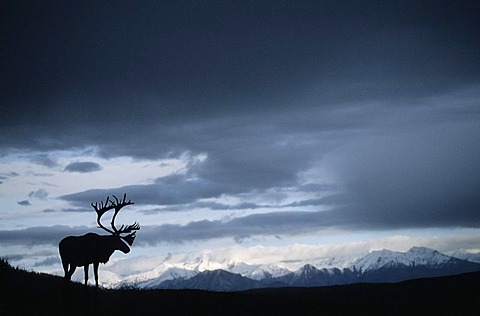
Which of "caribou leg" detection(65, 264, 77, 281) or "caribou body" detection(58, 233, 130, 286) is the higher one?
"caribou body" detection(58, 233, 130, 286)

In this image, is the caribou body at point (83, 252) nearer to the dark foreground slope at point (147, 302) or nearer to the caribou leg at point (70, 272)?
the caribou leg at point (70, 272)

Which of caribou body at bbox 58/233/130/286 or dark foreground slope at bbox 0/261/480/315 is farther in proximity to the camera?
caribou body at bbox 58/233/130/286

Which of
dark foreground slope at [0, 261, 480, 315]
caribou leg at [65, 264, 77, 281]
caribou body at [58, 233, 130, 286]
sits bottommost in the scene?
dark foreground slope at [0, 261, 480, 315]

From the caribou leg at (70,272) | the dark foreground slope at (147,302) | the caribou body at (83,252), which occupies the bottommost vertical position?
the dark foreground slope at (147,302)

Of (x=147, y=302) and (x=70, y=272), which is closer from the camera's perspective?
(x=70, y=272)

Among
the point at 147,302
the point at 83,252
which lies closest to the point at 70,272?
the point at 83,252

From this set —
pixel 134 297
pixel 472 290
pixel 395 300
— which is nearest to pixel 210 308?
pixel 134 297

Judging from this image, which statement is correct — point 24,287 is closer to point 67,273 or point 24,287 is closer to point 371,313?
point 67,273

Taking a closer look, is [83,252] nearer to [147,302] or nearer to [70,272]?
[70,272]

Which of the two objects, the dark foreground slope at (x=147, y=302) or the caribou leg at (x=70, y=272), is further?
the caribou leg at (x=70, y=272)

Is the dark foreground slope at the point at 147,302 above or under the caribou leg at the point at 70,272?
under

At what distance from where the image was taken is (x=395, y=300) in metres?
47.5

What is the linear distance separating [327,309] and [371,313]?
2.43 metres

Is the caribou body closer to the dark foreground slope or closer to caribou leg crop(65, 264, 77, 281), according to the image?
caribou leg crop(65, 264, 77, 281)
